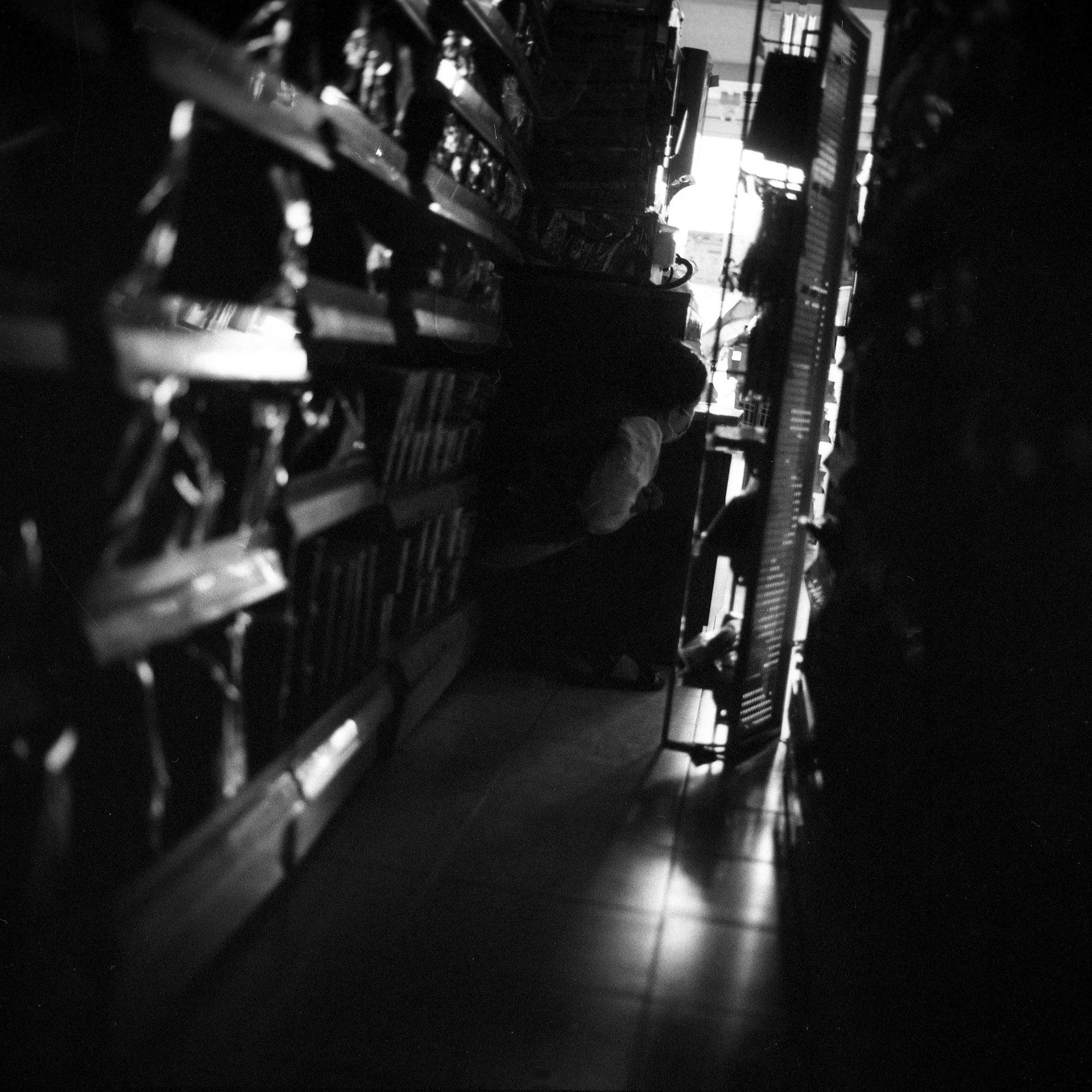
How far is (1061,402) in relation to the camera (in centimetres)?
92

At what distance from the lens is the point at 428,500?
2.25 m

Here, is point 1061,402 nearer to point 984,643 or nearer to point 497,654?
point 984,643

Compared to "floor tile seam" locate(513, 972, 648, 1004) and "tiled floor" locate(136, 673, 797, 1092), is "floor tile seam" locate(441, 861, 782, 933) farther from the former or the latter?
"floor tile seam" locate(513, 972, 648, 1004)

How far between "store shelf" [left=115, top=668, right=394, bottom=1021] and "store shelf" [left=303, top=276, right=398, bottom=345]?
0.65 m

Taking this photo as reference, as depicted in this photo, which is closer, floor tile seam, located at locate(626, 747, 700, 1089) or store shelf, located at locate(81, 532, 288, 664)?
store shelf, located at locate(81, 532, 288, 664)

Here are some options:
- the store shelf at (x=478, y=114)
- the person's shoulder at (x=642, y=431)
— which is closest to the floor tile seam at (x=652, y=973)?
the person's shoulder at (x=642, y=431)

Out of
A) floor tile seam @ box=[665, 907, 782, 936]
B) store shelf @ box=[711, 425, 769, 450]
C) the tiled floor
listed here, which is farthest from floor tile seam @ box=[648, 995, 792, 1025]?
store shelf @ box=[711, 425, 769, 450]

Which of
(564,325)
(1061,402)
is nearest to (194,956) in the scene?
(1061,402)

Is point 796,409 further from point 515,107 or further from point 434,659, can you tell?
point 515,107

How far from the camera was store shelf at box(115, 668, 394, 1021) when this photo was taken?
112 centimetres

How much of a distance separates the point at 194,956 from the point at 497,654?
1.81m

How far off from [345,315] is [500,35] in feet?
3.33

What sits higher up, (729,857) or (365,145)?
(365,145)

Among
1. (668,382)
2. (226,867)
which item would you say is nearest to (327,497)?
(226,867)
